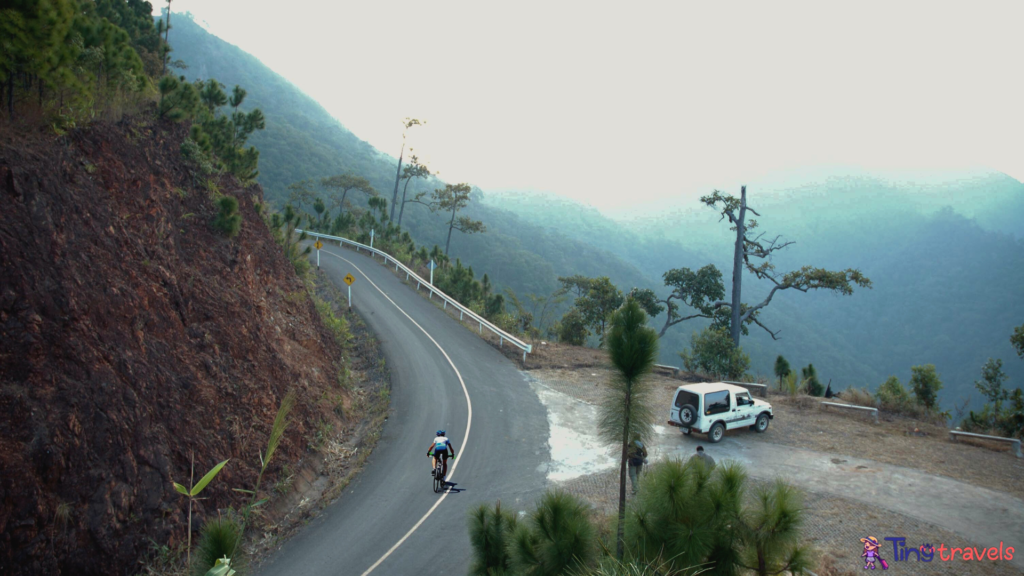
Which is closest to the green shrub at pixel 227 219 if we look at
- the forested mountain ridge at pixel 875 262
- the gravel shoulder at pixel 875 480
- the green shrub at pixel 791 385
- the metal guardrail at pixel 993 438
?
the gravel shoulder at pixel 875 480

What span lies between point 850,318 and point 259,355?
11987 centimetres

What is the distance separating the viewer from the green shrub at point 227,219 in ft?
46.0

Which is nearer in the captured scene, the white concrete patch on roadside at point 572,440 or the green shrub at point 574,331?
the white concrete patch on roadside at point 572,440

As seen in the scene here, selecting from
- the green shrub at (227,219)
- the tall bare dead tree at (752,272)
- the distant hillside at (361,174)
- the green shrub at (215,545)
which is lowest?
the green shrub at (215,545)

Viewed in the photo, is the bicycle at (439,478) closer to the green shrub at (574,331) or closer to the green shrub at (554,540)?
the green shrub at (554,540)

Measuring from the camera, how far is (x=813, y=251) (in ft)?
454

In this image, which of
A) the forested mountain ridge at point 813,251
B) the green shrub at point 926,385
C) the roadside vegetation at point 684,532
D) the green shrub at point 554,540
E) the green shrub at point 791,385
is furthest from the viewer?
the forested mountain ridge at point 813,251

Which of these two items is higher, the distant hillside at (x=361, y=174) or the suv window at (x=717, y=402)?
the distant hillside at (x=361, y=174)

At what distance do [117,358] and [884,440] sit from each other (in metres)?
18.4

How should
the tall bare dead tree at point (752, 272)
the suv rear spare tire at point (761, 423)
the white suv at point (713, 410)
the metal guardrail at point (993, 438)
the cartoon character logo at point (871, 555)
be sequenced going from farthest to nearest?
the tall bare dead tree at point (752, 272) < the suv rear spare tire at point (761, 423) < the white suv at point (713, 410) < the metal guardrail at point (993, 438) < the cartoon character logo at point (871, 555)

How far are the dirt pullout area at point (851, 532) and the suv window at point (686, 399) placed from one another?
3.39 metres

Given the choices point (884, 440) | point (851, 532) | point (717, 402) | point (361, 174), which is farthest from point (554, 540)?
point (361, 174)

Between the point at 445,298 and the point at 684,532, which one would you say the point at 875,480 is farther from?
the point at 445,298

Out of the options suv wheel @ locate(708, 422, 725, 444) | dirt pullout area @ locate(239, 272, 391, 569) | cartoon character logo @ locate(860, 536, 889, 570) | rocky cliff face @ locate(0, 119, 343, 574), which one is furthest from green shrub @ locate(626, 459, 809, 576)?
suv wheel @ locate(708, 422, 725, 444)
